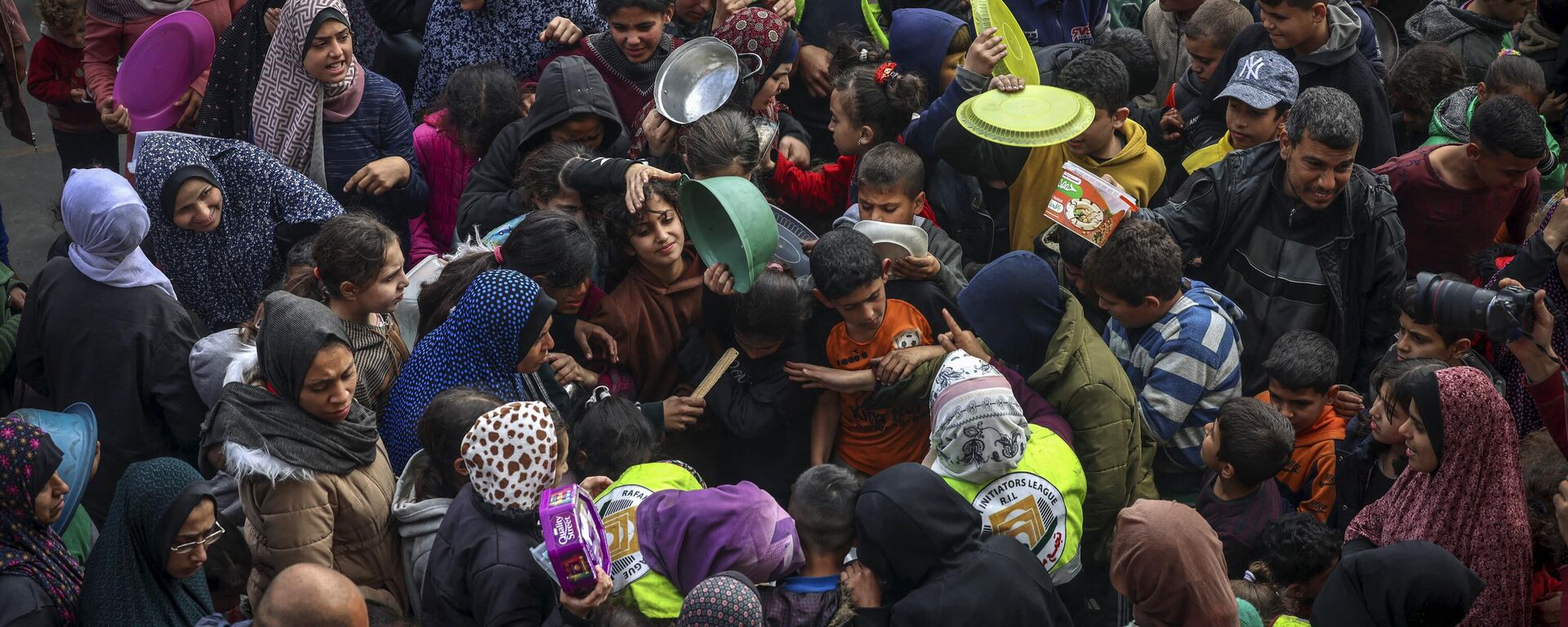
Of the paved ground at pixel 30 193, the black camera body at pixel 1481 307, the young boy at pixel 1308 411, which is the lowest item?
the paved ground at pixel 30 193

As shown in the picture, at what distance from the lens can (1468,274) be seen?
4750mm

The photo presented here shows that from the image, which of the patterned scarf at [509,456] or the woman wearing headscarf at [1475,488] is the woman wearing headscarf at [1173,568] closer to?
the woman wearing headscarf at [1475,488]

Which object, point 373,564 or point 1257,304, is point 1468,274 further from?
point 373,564

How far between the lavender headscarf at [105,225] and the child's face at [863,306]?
7.19 ft

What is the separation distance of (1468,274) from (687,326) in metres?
2.97

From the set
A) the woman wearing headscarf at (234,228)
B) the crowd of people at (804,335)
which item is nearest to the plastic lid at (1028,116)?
the crowd of people at (804,335)

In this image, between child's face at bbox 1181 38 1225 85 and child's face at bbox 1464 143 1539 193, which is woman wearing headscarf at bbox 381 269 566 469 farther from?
child's face at bbox 1464 143 1539 193

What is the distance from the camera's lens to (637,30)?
16.1 feet

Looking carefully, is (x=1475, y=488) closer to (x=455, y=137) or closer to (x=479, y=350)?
(x=479, y=350)

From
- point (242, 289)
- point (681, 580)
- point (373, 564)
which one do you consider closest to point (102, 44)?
point (242, 289)

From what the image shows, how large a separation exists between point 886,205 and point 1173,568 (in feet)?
5.87

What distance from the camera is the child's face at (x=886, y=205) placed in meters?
4.38

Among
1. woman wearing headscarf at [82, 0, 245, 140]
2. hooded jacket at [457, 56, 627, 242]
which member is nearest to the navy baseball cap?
hooded jacket at [457, 56, 627, 242]

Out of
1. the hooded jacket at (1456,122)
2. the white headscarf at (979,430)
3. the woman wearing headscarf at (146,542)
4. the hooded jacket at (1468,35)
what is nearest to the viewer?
the woman wearing headscarf at (146,542)
